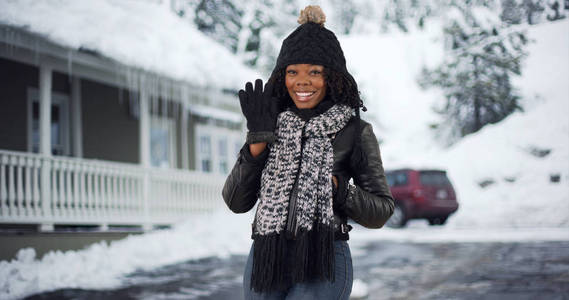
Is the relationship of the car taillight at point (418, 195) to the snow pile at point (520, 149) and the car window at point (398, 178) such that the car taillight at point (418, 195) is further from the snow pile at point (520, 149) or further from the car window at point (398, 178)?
the snow pile at point (520, 149)

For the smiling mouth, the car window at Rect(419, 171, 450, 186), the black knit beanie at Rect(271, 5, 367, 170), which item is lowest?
the car window at Rect(419, 171, 450, 186)

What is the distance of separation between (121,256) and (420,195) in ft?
24.1

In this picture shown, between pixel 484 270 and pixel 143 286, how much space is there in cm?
463

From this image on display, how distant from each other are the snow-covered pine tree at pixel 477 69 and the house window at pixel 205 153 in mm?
9650

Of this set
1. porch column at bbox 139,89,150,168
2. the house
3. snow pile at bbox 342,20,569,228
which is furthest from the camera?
porch column at bbox 139,89,150,168

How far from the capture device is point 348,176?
250 centimetres

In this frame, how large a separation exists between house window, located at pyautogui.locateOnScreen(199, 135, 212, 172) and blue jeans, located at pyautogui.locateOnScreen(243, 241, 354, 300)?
1436 cm

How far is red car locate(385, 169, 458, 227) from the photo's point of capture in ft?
40.3

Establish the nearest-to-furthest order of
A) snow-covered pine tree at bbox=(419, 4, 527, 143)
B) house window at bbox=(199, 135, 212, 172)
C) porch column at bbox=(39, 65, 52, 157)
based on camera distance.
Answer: snow-covered pine tree at bbox=(419, 4, 527, 143) → porch column at bbox=(39, 65, 52, 157) → house window at bbox=(199, 135, 212, 172)

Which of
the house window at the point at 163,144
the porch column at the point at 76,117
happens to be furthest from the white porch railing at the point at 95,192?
the house window at the point at 163,144

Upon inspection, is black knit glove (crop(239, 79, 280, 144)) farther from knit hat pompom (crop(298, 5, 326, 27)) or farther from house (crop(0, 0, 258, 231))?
house (crop(0, 0, 258, 231))

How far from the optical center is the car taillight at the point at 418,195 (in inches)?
526

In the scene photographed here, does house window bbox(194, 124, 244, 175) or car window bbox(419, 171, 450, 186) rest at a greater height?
house window bbox(194, 124, 244, 175)

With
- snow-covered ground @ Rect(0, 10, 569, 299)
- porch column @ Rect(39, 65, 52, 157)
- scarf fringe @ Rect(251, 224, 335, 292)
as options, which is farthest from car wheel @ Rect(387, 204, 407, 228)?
scarf fringe @ Rect(251, 224, 335, 292)
